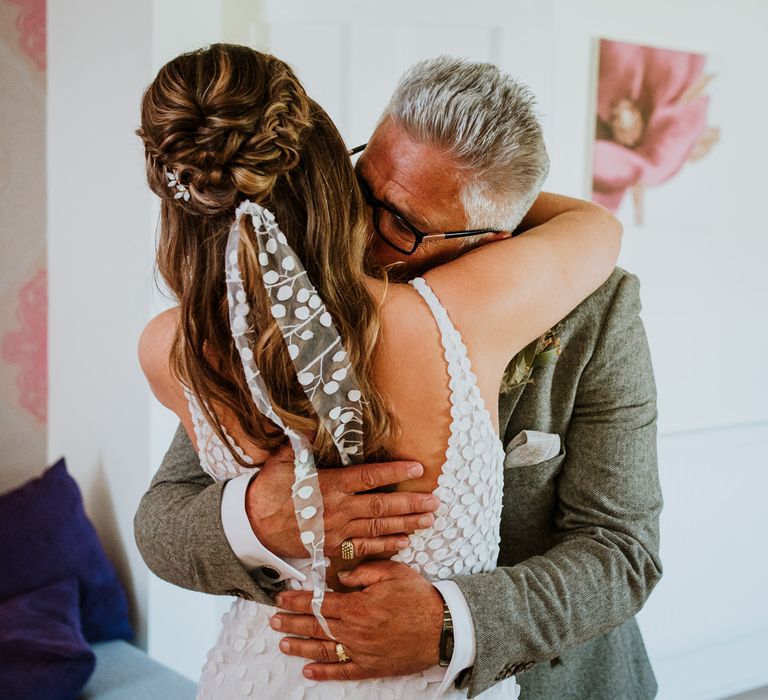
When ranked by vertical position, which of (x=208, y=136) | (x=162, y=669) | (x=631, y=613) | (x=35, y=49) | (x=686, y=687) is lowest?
(x=686, y=687)

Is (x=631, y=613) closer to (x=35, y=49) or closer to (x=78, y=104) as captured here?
(x=78, y=104)

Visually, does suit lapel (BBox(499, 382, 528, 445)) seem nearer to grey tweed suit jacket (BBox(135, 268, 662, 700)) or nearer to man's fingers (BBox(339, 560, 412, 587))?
grey tweed suit jacket (BBox(135, 268, 662, 700))

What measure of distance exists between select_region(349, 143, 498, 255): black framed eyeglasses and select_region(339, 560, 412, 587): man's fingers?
1.47 feet

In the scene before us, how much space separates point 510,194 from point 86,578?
1.67 meters

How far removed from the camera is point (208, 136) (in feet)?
2.84

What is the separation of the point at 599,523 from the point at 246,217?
2.36ft

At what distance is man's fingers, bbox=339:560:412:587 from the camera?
1.03 meters

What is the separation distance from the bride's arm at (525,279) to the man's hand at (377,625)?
323 mm

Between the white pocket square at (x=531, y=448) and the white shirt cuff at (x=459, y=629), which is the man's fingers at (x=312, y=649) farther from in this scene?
the white pocket square at (x=531, y=448)

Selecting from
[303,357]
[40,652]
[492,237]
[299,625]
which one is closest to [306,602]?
[299,625]

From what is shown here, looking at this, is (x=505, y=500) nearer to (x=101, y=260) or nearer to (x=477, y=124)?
(x=477, y=124)

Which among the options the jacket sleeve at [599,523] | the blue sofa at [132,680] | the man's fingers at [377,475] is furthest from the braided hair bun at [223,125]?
the blue sofa at [132,680]

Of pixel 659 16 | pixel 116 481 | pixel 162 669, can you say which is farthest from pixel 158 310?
pixel 659 16

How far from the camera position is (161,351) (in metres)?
1.07
